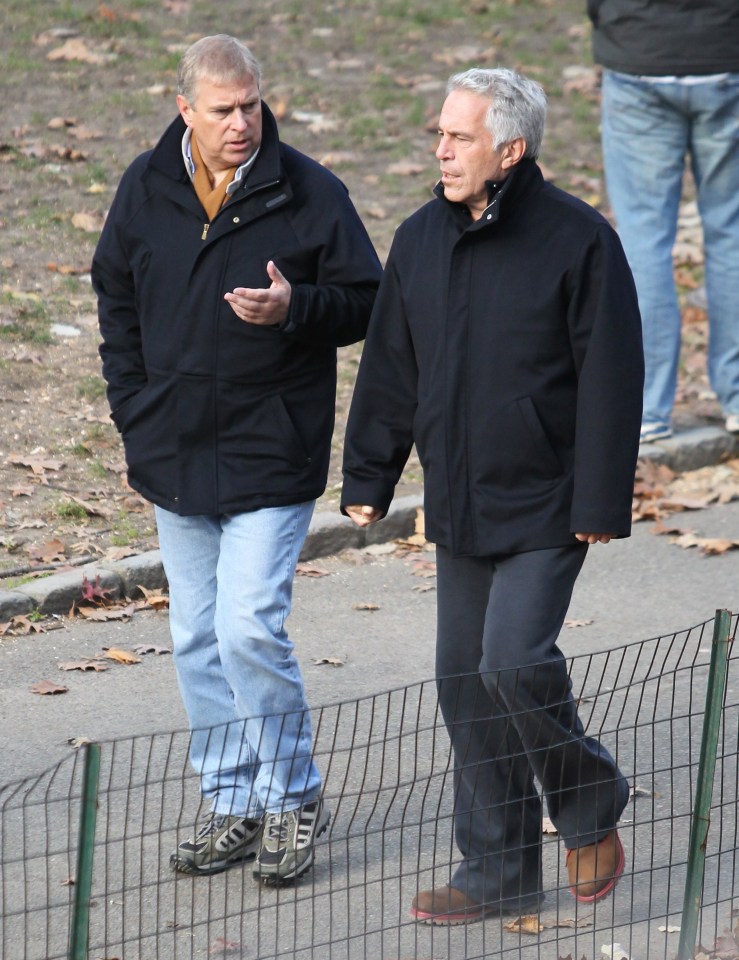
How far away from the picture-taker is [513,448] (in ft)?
12.1

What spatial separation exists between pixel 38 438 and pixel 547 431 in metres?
3.96

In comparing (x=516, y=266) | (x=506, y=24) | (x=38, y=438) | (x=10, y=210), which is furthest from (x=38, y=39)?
(x=516, y=266)

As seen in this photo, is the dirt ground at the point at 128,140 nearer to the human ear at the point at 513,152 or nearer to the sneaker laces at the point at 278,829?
the sneaker laces at the point at 278,829

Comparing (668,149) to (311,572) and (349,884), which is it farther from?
(349,884)

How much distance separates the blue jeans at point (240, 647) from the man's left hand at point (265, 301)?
532mm

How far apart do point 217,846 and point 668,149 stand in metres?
4.70

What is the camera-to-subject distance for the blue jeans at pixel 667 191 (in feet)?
24.1

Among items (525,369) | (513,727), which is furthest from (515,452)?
(513,727)

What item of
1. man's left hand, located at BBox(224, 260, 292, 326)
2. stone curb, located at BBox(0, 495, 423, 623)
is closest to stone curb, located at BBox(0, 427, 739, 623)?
stone curb, located at BBox(0, 495, 423, 623)

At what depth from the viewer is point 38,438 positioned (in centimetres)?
710

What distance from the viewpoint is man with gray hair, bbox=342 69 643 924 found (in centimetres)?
363

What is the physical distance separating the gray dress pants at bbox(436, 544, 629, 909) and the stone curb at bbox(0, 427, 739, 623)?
2433 mm

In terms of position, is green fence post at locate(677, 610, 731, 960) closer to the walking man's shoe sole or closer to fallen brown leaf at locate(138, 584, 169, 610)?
the walking man's shoe sole

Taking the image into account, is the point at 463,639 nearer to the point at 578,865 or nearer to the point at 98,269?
the point at 578,865
